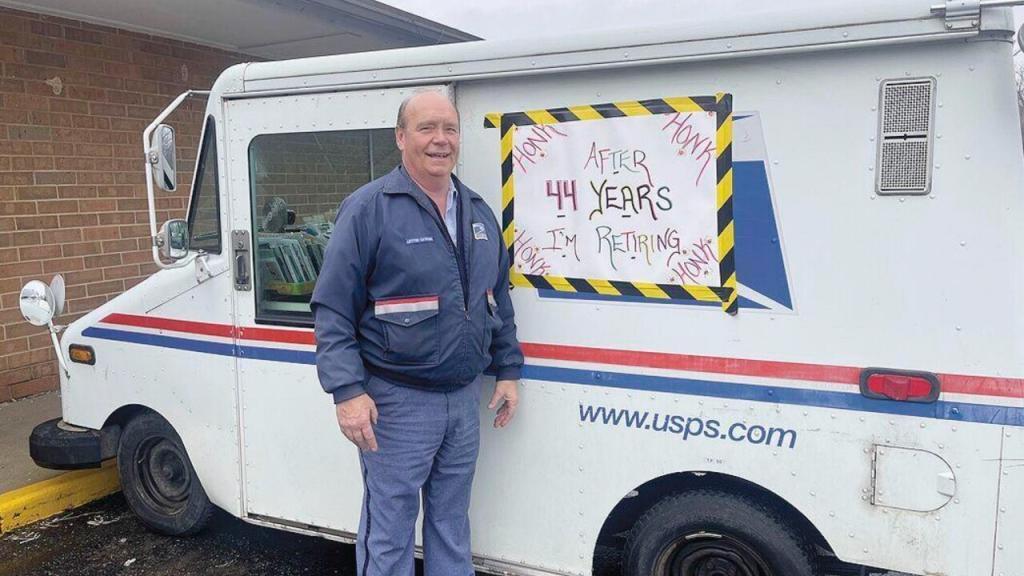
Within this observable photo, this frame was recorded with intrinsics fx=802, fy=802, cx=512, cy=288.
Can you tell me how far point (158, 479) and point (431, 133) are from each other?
255 cm

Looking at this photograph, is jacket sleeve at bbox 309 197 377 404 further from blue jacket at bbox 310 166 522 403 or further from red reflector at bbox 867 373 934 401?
red reflector at bbox 867 373 934 401

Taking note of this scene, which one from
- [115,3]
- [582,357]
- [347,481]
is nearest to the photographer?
[582,357]

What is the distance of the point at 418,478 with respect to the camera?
2715 millimetres

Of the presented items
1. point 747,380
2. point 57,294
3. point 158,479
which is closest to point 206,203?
point 57,294

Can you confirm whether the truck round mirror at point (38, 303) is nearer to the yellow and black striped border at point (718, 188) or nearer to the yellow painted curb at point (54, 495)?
the yellow painted curb at point (54, 495)

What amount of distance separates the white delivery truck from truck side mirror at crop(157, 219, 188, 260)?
0.27 meters

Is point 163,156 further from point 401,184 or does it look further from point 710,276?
point 710,276

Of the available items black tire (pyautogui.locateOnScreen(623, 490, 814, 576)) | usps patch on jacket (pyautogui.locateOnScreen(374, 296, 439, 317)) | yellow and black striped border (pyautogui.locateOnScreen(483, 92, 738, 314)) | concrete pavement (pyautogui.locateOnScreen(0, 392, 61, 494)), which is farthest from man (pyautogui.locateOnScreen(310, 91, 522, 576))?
concrete pavement (pyautogui.locateOnScreen(0, 392, 61, 494))

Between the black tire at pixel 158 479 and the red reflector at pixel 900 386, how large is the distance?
9.86 ft

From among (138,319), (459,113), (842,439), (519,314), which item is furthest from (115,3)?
(842,439)

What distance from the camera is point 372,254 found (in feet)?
8.44

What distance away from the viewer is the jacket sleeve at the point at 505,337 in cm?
280

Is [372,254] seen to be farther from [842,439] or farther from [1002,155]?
[1002,155]

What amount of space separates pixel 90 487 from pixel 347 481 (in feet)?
7.59
